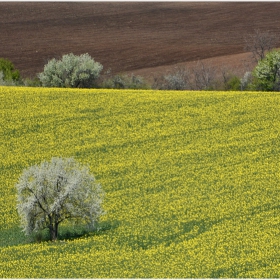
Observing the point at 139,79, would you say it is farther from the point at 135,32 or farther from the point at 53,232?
the point at 53,232

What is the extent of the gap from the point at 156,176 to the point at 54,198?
8269mm

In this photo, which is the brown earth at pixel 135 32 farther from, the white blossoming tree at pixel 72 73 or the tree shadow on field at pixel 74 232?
the tree shadow on field at pixel 74 232

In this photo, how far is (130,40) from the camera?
266ft

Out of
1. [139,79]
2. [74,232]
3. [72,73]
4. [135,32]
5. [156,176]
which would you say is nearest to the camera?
[74,232]

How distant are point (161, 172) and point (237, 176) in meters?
4.11

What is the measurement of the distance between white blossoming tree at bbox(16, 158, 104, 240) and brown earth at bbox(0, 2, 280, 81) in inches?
1653

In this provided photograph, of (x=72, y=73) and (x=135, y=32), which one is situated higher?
(x=135, y=32)

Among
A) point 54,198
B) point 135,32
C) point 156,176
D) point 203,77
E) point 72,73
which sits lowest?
point 156,176

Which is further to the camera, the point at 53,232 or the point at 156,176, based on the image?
the point at 156,176

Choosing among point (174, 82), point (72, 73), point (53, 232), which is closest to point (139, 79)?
point (174, 82)

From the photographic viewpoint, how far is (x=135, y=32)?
84.3 m

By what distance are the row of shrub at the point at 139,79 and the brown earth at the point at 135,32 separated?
7208 mm

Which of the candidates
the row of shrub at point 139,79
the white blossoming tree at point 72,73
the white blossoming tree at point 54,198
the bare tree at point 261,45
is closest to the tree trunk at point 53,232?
the white blossoming tree at point 54,198

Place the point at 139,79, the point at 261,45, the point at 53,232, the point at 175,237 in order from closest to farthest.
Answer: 1. the point at 175,237
2. the point at 53,232
3. the point at 139,79
4. the point at 261,45
